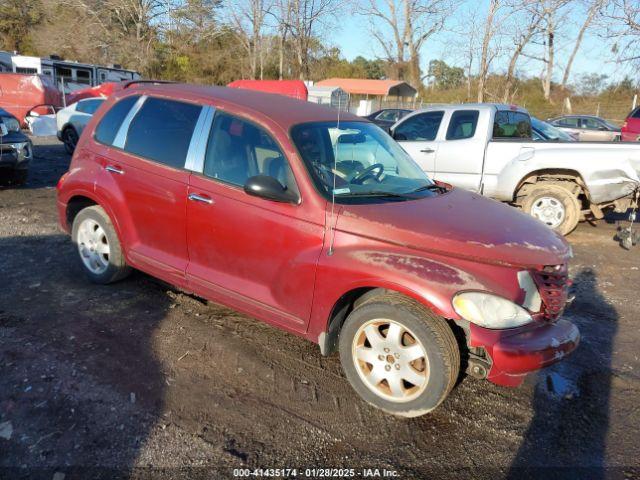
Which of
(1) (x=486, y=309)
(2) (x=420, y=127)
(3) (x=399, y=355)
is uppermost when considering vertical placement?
(2) (x=420, y=127)

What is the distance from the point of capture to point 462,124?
793 centimetres

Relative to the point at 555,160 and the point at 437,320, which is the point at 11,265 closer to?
the point at 437,320

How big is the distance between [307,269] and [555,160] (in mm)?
5361

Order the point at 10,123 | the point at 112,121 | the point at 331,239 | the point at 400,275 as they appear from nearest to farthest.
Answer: the point at 400,275, the point at 331,239, the point at 112,121, the point at 10,123

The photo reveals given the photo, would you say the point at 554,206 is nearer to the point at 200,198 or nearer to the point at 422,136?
the point at 422,136

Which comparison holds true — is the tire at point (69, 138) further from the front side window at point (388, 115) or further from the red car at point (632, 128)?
the red car at point (632, 128)

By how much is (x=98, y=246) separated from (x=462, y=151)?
18.3ft

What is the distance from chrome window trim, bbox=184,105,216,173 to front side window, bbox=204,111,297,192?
0.13ft

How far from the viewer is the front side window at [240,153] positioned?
3.42 meters

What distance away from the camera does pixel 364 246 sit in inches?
118

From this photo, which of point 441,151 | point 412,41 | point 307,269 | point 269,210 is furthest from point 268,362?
point 412,41

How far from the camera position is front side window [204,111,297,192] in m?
3.42

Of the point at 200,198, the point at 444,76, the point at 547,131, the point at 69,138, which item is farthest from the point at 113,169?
the point at 444,76

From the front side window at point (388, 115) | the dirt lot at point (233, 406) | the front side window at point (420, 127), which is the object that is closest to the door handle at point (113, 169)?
the dirt lot at point (233, 406)
